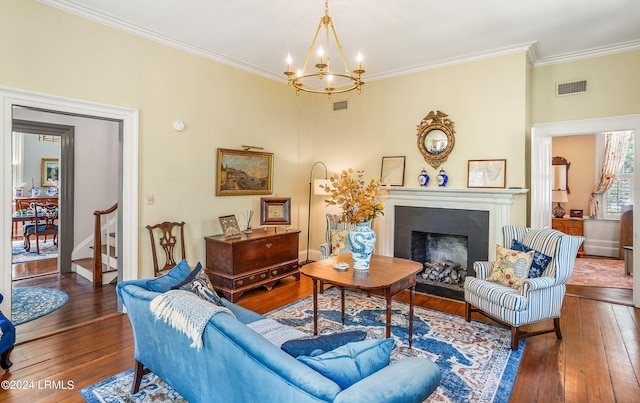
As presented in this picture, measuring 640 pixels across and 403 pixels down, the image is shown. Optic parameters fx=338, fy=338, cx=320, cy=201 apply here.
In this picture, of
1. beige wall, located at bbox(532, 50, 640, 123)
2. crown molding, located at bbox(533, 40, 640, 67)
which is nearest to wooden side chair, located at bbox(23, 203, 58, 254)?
beige wall, located at bbox(532, 50, 640, 123)

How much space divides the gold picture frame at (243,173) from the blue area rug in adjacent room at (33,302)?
7.55 feet

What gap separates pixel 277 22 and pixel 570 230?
286 inches

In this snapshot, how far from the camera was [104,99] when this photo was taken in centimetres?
358

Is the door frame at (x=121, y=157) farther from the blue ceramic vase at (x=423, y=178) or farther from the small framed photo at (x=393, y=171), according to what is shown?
the blue ceramic vase at (x=423, y=178)

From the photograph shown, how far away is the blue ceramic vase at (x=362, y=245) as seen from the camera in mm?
3223

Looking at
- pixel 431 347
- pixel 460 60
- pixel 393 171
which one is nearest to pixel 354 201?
pixel 431 347

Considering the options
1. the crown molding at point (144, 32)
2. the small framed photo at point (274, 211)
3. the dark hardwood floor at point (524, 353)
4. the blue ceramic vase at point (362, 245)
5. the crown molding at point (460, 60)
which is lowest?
the dark hardwood floor at point (524, 353)

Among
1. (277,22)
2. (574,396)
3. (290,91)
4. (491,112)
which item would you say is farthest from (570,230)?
(277,22)

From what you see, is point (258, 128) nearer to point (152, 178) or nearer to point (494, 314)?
point (152, 178)

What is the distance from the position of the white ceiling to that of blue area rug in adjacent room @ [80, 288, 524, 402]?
3.21m

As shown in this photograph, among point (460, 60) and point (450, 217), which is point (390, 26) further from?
point (450, 217)

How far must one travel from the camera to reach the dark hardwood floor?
2.44 m

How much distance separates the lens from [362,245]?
3.22m

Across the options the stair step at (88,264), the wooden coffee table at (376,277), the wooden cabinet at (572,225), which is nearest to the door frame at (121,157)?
the stair step at (88,264)
